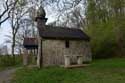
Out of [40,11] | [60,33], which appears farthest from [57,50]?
[40,11]

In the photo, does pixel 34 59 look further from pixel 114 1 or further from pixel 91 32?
pixel 114 1

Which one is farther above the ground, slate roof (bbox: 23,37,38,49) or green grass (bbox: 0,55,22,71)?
slate roof (bbox: 23,37,38,49)

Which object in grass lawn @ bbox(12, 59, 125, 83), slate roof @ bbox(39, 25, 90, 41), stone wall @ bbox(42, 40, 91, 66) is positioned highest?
slate roof @ bbox(39, 25, 90, 41)

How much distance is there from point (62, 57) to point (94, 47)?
8.68 metres

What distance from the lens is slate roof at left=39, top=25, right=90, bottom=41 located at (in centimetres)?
2914

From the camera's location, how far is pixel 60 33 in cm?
3114

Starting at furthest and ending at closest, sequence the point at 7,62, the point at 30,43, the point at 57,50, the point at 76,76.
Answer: the point at 30,43 → the point at 7,62 → the point at 57,50 → the point at 76,76

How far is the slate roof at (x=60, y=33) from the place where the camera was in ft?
95.6

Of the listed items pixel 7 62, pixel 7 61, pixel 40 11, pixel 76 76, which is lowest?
pixel 7 62

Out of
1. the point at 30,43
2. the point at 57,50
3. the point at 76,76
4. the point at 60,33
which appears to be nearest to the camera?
the point at 76,76

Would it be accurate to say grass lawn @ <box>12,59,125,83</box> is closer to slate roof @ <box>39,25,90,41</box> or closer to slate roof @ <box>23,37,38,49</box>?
slate roof @ <box>39,25,90,41</box>

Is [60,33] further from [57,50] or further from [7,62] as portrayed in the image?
[7,62]

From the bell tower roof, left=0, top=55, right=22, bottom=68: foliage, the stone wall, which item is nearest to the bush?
left=0, top=55, right=22, bottom=68: foliage

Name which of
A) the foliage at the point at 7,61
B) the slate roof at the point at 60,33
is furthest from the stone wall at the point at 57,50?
the foliage at the point at 7,61
